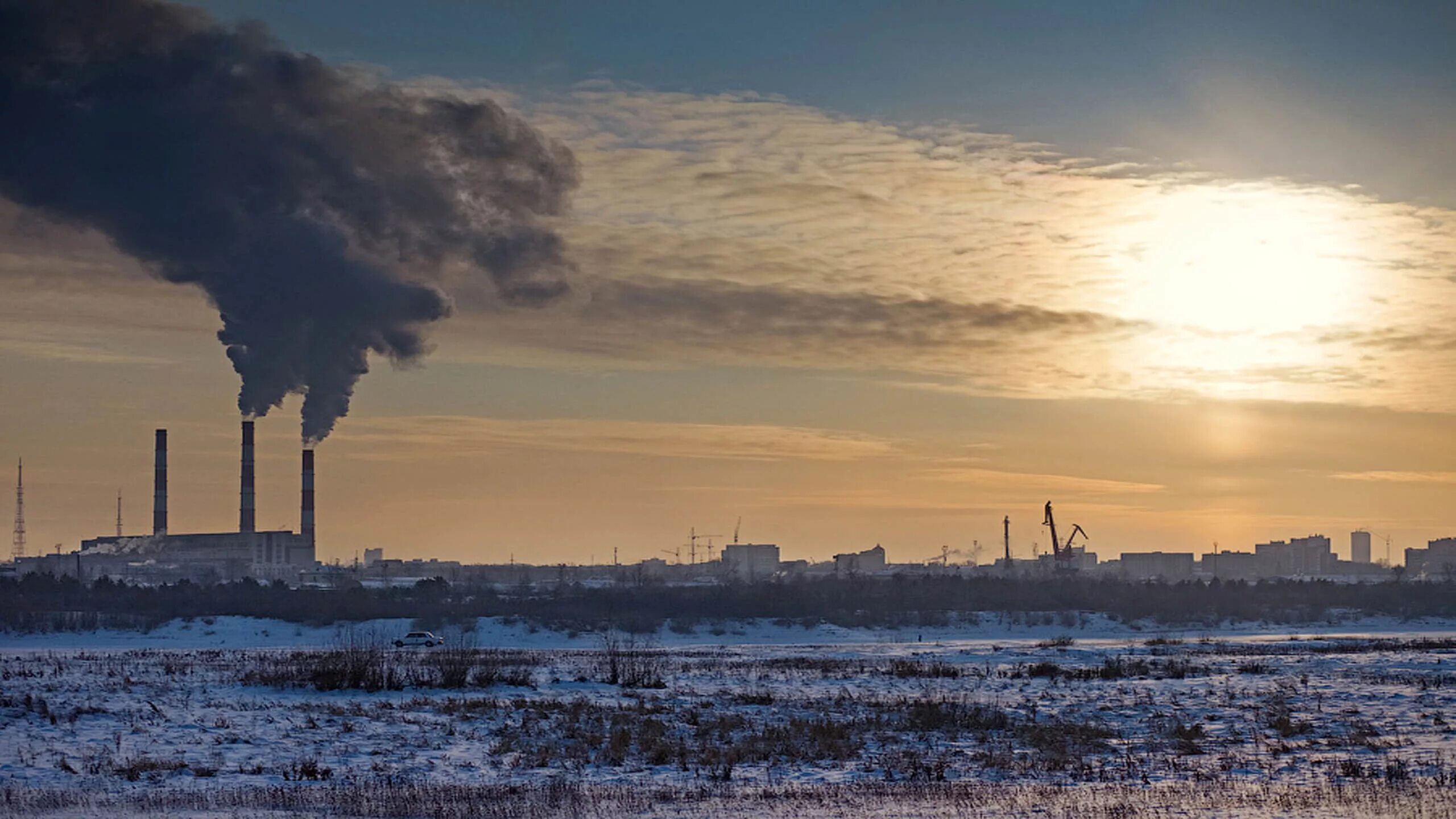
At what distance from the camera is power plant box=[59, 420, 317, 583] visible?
452 feet

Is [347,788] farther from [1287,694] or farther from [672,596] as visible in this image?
[672,596]

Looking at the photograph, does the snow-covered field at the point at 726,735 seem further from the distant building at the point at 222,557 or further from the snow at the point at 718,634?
the distant building at the point at 222,557

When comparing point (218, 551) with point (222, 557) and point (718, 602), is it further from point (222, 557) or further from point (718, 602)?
point (718, 602)

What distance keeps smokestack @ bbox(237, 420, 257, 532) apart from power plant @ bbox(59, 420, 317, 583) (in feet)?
0.19

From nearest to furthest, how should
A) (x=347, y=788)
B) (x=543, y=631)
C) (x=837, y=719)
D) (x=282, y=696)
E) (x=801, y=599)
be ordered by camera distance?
1. (x=347, y=788)
2. (x=837, y=719)
3. (x=282, y=696)
4. (x=543, y=631)
5. (x=801, y=599)

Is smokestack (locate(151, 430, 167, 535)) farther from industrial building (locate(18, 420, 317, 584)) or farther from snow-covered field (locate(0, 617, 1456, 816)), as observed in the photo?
snow-covered field (locate(0, 617, 1456, 816))

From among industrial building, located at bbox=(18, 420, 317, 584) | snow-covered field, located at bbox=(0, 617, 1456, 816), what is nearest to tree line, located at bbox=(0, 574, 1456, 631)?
industrial building, located at bbox=(18, 420, 317, 584)

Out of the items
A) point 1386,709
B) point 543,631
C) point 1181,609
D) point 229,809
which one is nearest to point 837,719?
point 1386,709

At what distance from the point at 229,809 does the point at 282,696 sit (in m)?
15.7

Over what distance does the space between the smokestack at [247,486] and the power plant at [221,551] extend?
58 millimetres

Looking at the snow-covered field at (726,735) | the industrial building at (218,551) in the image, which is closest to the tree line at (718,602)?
the industrial building at (218,551)

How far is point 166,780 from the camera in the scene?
23.1m

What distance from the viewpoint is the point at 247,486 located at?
446 feet

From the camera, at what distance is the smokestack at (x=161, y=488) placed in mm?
136625
